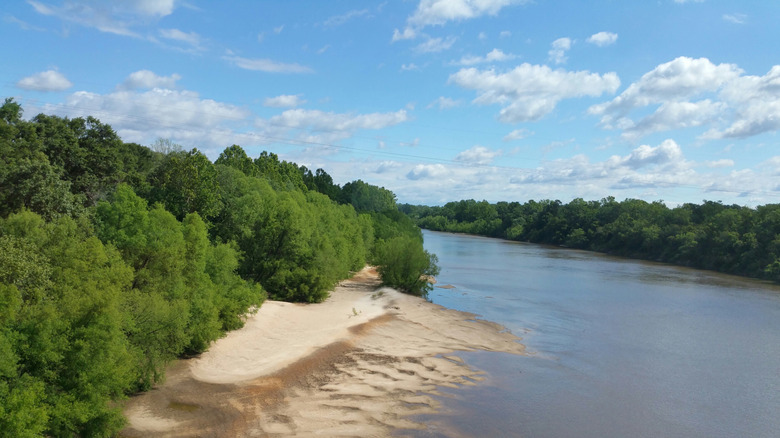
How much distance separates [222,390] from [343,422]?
5859 millimetres

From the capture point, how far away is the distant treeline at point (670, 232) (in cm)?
8225

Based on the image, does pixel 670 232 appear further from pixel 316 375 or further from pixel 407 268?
pixel 316 375

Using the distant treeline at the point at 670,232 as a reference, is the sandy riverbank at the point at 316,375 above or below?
A: below

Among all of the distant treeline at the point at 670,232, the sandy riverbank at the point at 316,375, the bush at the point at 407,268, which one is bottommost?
the sandy riverbank at the point at 316,375

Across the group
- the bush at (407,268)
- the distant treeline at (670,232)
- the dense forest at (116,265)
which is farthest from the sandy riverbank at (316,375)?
the distant treeline at (670,232)

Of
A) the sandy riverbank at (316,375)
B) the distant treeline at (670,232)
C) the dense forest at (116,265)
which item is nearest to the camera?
the dense forest at (116,265)

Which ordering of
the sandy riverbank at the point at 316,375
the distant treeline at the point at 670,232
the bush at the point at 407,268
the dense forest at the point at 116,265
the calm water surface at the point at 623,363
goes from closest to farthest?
the dense forest at the point at 116,265 → the sandy riverbank at the point at 316,375 → the calm water surface at the point at 623,363 → the bush at the point at 407,268 → the distant treeline at the point at 670,232

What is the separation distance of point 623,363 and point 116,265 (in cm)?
2700

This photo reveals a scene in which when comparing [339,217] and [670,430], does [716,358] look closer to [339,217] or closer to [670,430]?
[670,430]

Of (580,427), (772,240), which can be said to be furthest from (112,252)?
(772,240)

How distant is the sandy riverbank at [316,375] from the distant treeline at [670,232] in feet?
198

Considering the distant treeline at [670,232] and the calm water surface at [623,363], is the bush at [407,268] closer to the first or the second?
the calm water surface at [623,363]

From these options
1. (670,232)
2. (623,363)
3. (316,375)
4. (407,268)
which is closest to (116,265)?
(316,375)

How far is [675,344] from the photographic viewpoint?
121 feet
